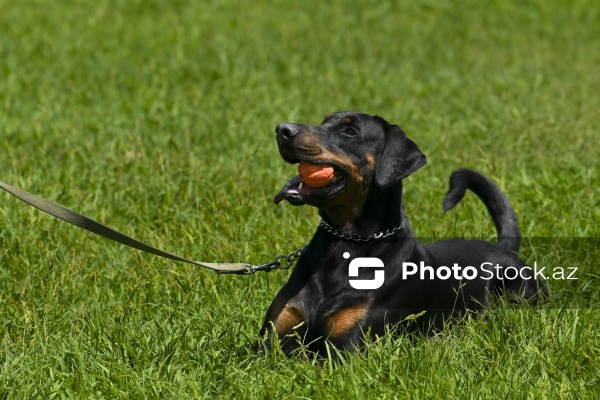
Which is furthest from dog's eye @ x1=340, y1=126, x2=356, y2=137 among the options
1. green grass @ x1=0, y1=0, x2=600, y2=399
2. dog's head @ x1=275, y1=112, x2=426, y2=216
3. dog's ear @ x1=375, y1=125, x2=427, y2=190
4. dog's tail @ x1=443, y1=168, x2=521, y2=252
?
dog's tail @ x1=443, y1=168, x2=521, y2=252

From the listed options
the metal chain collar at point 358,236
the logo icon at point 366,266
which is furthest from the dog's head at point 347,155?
the logo icon at point 366,266

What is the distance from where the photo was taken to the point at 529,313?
4473mm

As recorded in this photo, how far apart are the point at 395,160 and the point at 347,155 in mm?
218

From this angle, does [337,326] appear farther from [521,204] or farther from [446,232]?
[521,204]

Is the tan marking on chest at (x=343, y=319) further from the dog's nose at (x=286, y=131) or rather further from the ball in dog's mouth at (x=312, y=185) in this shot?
the dog's nose at (x=286, y=131)

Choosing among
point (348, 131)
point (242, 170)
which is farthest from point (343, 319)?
point (242, 170)

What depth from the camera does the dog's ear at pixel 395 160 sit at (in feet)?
14.4

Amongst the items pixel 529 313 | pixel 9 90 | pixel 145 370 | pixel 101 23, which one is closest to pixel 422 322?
pixel 529 313

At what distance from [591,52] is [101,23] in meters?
6.85

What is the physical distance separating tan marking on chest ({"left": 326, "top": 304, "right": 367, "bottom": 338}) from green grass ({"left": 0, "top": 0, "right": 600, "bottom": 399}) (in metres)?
0.14

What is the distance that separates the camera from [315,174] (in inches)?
169

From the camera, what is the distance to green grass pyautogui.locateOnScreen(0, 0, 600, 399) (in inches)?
159

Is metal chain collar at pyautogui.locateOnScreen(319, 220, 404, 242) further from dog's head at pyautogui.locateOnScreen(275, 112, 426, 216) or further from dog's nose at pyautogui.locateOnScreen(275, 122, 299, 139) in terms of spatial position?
dog's nose at pyautogui.locateOnScreen(275, 122, 299, 139)

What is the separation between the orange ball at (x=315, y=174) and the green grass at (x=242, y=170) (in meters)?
0.73
